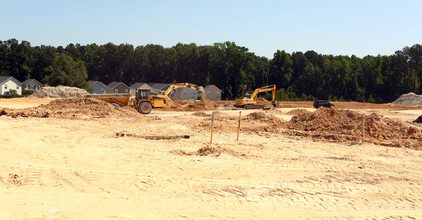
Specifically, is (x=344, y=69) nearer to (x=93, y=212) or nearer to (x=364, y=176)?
(x=364, y=176)

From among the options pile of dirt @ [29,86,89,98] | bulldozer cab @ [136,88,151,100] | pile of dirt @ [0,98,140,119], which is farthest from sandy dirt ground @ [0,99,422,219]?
pile of dirt @ [29,86,89,98]

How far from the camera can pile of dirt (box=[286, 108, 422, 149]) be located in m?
17.6

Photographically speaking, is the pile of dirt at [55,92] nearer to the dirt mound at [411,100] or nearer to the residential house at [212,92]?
the residential house at [212,92]

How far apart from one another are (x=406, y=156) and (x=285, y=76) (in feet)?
212

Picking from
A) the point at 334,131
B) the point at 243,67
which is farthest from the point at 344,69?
the point at 334,131

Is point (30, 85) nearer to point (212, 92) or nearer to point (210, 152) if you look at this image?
point (212, 92)

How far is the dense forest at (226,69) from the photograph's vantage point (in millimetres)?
72062

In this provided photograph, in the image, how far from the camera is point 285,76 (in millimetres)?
77938

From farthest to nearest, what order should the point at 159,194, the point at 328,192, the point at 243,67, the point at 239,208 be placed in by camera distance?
the point at 243,67 < the point at 328,192 < the point at 159,194 < the point at 239,208

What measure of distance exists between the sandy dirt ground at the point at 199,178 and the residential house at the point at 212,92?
5254 centimetres

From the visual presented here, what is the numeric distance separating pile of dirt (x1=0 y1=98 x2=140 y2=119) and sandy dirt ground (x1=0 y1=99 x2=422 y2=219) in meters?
5.63

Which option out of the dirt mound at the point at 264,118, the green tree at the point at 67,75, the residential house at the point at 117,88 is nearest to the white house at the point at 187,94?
the residential house at the point at 117,88

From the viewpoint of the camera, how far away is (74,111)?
77.9ft

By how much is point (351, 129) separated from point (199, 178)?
11.5m
